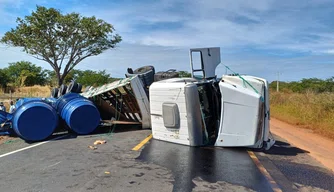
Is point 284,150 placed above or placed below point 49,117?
below

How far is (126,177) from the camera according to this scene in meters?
5.44

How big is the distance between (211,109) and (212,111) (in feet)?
0.22

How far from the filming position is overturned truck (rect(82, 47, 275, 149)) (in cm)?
761

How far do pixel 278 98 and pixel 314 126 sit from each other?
494 inches

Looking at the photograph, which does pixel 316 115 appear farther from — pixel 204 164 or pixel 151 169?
pixel 151 169

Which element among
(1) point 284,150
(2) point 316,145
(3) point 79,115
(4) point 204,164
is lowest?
(2) point 316,145

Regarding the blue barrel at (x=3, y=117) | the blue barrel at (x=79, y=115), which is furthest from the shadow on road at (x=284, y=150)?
the blue barrel at (x=3, y=117)

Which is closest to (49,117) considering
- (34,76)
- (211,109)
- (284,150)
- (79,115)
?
(79,115)

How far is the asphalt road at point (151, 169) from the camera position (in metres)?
5.06

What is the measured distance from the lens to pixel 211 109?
30.2 ft

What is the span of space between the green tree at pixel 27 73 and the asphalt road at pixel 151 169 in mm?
47831

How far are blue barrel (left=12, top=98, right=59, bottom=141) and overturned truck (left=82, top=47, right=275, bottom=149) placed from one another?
302 centimetres

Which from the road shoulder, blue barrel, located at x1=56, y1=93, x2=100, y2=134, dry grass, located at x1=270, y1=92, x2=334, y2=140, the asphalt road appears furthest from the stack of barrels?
dry grass, located at x1=270, y1=92, x2=334, y2=140

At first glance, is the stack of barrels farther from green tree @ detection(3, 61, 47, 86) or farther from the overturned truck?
green tree @ detection(3, 61, 47, 86)
